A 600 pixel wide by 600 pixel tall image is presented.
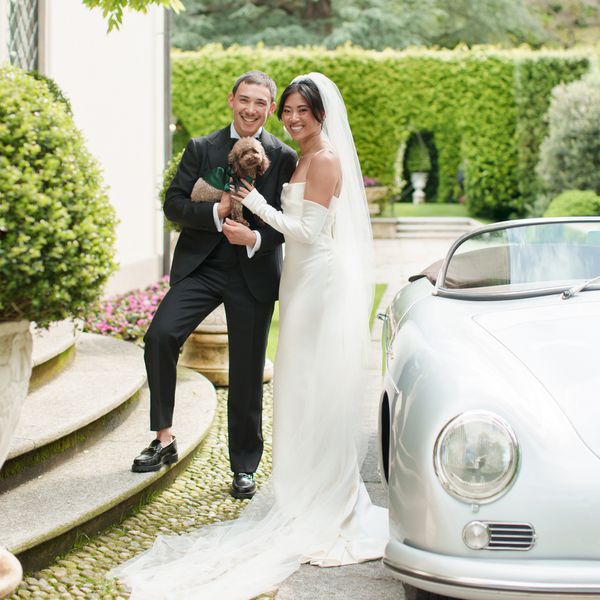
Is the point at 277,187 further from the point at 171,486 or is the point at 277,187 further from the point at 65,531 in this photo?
the point at 65,531

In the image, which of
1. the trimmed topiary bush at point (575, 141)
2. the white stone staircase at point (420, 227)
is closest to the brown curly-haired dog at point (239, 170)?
the trimmed topiary bush at point (575, 141)

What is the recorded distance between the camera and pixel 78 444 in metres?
4.64

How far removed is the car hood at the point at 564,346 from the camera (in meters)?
2.85

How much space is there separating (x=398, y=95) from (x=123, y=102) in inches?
519

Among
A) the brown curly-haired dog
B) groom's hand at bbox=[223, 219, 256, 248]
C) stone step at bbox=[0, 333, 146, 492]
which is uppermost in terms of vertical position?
the brown curly-haired dog

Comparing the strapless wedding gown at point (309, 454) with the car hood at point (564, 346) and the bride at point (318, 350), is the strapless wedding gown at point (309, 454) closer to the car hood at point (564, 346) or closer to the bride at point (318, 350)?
the bride at point (318, 350)

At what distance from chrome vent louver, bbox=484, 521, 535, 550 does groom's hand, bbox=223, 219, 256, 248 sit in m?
2.09

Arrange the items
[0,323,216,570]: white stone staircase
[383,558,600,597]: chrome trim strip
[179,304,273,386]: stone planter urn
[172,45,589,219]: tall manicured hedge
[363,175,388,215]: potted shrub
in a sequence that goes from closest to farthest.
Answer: [383,558,600,597]: chrome trim strip → [0,323,216,570]: white stone staircase → [179,304,273,386]: stone planter urn → [363,175,388,215]: potted shrub → [172,45,589,219]: tall manicured hedge

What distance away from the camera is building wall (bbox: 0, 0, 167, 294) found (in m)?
8.59

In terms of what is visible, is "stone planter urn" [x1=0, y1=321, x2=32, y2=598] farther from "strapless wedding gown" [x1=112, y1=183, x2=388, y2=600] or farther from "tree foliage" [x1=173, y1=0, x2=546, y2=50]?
"tree foliage" [x1=173, y1=0, x2=546, y2=50]

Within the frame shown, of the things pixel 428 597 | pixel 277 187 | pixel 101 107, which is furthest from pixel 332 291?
pixel 101 107

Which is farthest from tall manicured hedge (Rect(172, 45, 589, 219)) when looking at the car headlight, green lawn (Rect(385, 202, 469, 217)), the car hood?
the car headlight

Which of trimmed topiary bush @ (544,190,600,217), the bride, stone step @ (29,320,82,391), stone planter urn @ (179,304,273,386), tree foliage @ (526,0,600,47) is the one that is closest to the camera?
the bride

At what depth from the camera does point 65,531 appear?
3705 mm
